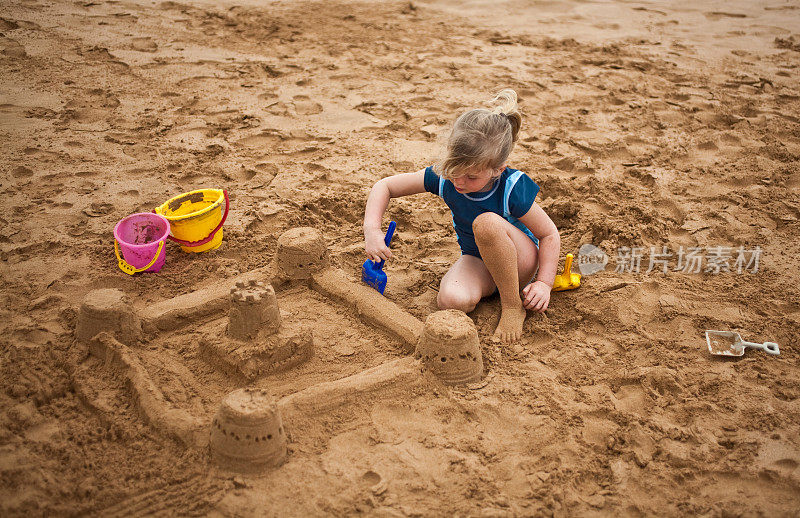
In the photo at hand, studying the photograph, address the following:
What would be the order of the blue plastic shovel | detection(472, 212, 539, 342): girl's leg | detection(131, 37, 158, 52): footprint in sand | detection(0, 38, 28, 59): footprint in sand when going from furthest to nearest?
detection(131, 37, 158, 52): footprint in sand, detection(0, 38, 28, 59): footprint in sand, the blue plastic shovel, detection(472, 212, 539, 342): girl's leg

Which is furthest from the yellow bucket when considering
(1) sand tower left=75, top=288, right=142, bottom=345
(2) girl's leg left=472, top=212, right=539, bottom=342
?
(2) girl's leg left=472, top=212, right=539, bottom=342

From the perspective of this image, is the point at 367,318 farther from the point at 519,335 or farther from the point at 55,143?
the point at 55,143

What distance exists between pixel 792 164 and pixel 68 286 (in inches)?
142

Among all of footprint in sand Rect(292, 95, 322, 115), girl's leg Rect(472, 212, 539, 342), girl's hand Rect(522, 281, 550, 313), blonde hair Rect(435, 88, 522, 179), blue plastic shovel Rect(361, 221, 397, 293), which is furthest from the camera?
footprint in sand Rect(292, 95, 322, 115)

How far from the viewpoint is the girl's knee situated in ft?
8.26

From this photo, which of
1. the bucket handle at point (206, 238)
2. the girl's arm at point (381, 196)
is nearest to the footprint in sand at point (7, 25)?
the bucket handle at point (206, 238)

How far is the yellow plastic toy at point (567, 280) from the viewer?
8.75 ft

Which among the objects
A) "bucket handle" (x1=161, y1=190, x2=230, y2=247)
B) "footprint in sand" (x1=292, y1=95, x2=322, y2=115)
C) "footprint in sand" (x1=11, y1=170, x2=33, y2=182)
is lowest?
"bucket handle" (x1=161, y1=190, x2=230, y2=247)

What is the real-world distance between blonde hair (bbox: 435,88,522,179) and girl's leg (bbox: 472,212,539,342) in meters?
0.20

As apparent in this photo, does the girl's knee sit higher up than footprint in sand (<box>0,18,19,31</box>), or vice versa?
footprint in sand (<box>0,18,19,31</box>)

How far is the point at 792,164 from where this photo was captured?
11.6 ft

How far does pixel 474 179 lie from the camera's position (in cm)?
234

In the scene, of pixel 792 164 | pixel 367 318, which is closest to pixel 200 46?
pixel 367 318

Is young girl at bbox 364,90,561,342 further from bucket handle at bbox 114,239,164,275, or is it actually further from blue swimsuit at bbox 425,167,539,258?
bucket handle at bbox 114,239,164,275
